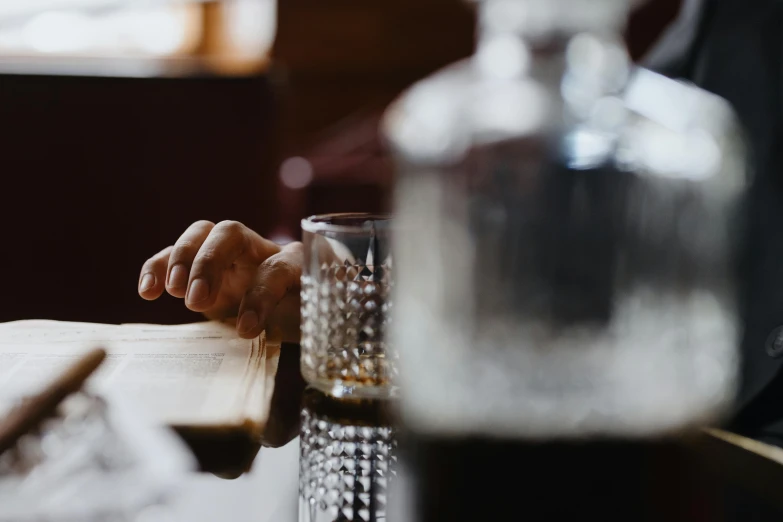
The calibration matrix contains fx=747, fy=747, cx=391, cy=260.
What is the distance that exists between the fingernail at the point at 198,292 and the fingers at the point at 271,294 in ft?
0.09

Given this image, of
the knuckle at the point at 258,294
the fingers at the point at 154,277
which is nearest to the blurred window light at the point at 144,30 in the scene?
the fingers at the point at 154,277

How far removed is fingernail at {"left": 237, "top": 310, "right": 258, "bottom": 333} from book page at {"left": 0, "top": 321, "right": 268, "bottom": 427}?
0.05ft

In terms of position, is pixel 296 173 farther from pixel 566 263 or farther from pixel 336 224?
pixel 566 263

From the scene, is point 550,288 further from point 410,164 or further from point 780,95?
point 780,95

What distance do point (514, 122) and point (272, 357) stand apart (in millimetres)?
268

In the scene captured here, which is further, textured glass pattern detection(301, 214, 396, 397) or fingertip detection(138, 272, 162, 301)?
fingertip detection(138, 272, 162, 301)

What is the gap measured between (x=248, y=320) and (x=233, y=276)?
10 centimetres

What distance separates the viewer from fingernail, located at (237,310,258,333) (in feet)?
1.75

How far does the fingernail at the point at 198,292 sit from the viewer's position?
0.52m

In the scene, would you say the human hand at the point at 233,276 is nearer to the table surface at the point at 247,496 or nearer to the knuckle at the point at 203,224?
the knuckle at the point at 203,224

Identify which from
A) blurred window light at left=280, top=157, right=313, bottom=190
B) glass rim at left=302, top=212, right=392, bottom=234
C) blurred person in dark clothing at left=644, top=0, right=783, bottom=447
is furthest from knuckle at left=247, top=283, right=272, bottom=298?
blurred window light at left=280, top=157, right=313, bottom=190

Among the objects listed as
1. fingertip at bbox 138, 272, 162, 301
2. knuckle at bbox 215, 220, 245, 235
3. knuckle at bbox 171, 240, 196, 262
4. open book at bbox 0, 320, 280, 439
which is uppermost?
knuckle at bbox 215, 220, 245, 235

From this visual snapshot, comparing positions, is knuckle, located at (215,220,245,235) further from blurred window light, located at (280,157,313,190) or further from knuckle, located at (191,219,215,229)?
blurred window light, located at (280,157,313,190)

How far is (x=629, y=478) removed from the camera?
0.26 meters
